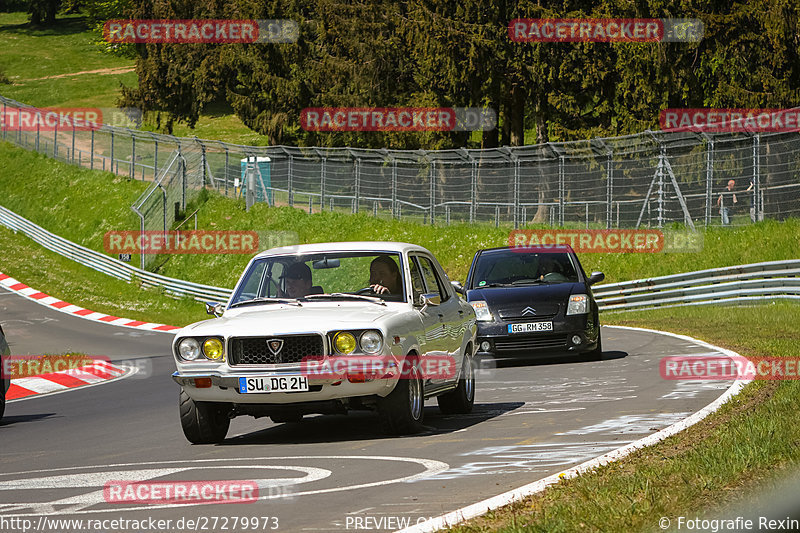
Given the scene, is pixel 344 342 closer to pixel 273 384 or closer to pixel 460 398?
pixel 273 384

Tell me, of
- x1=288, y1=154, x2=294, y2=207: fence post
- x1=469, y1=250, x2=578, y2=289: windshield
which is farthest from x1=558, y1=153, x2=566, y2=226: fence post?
x1=469, y1=250, x2=578, y2=289: windshield

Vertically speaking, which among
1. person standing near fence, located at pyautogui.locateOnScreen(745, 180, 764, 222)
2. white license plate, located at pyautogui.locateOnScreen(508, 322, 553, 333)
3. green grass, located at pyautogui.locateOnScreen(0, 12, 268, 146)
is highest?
green grass, located at pyautogui.locateOnScreen(0, 12, 268, 146)

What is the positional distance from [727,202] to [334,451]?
927 inches

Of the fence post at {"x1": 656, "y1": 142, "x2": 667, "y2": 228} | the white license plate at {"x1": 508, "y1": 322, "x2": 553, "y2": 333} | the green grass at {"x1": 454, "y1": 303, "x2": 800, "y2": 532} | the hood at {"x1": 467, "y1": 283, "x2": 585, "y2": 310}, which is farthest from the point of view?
the fence post at {"x1": 656, "y1": 142, "x2": 667, "y2": 228}

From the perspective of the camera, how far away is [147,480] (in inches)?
297

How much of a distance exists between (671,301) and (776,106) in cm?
887

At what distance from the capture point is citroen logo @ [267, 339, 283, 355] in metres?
9.03

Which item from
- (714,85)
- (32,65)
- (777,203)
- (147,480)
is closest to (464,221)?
(714,85)

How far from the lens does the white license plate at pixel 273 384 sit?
8.90 metres

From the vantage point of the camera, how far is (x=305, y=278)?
10.3m

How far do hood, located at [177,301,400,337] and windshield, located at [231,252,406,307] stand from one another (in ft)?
0.90

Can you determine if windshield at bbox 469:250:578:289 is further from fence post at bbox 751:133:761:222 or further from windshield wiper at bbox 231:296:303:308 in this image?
fence post at bbox 751:133:761:222

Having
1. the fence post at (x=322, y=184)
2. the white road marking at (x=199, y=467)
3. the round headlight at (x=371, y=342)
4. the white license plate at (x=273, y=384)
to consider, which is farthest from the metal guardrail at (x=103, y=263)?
the white road marking at (x=199, y=467)

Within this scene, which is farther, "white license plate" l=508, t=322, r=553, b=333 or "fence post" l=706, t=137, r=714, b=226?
"fence post" l=706, t=137, r=714, b=226
